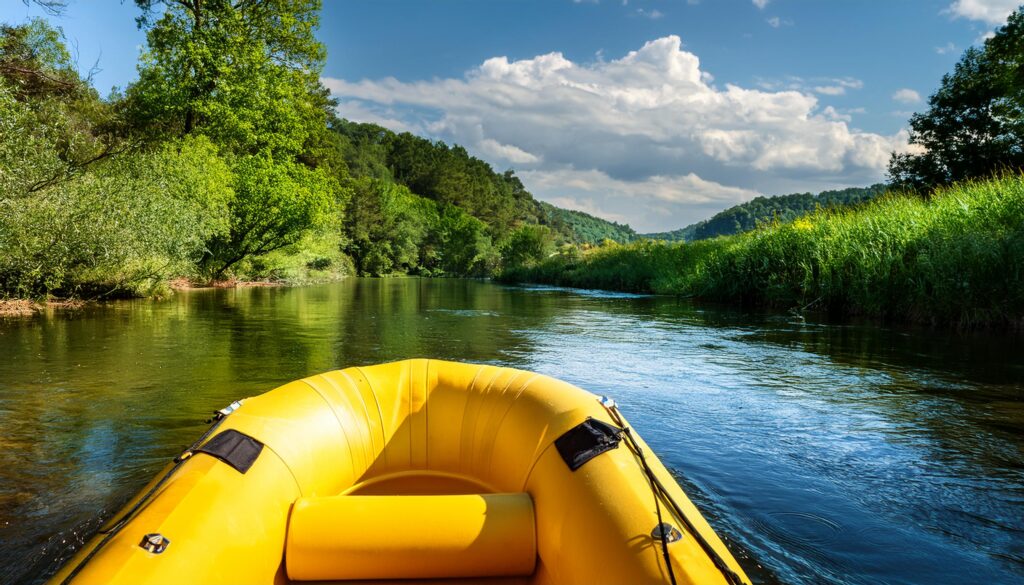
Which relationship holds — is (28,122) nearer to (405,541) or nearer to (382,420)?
(382,420)

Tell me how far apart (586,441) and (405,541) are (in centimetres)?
77

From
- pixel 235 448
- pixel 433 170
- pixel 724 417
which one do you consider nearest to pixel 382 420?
pixel 235 448

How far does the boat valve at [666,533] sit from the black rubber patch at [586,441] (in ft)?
1.50

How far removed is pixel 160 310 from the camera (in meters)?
13.2

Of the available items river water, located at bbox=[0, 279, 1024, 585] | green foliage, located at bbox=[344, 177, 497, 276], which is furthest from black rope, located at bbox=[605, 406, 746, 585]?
green foliage, located at bbox=[344, 177, 497, 276]

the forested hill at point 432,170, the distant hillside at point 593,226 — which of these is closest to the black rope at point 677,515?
the forested hill at point 432,170

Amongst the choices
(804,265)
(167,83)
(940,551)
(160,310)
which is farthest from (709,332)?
(167,83)

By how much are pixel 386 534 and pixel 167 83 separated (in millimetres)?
23908

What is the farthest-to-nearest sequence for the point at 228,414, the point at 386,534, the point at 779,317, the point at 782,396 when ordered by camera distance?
the point at 779,317 < the point at 782,396 < the point at 228,414 < the point at 386,534

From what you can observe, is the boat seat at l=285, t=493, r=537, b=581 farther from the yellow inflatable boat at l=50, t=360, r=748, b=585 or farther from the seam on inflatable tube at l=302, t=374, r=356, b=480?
the seam on inflatable tube at l=302, t=374, r=356, b=480

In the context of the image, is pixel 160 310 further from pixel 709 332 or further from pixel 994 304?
pixel 994 304

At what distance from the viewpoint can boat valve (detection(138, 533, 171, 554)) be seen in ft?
5.68

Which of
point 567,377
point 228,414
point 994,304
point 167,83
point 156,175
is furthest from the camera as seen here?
point 167,83

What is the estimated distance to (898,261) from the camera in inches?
400
